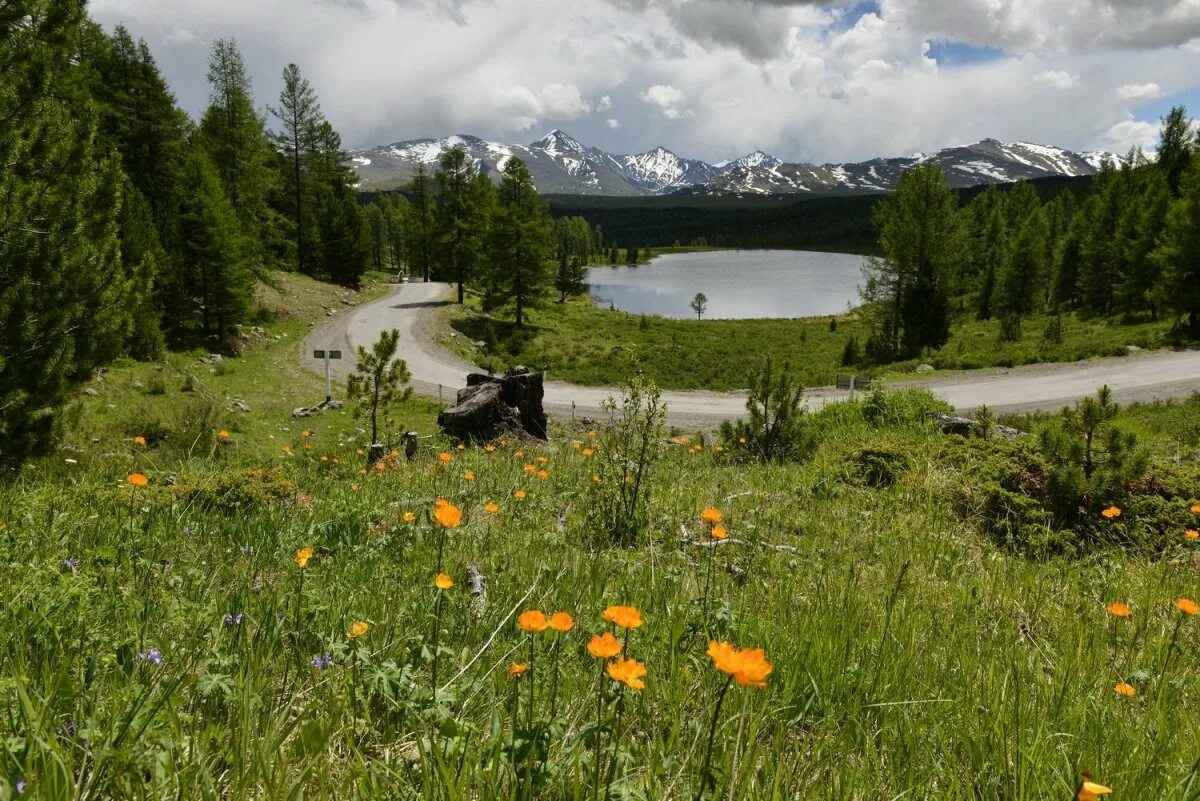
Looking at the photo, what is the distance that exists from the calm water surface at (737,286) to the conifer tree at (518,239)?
93.9ft

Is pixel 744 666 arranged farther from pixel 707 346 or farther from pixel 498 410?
pixel 707 346

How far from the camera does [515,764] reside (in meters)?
1.30

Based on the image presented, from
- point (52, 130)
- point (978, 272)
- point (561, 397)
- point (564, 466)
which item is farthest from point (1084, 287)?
point (52, 130)

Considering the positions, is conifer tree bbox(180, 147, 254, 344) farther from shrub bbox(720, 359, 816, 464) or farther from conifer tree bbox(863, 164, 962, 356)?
conifer tree bbox(863, 164, 962, 356)

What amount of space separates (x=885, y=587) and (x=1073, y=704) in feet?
3.64

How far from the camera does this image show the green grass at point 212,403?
491 inches

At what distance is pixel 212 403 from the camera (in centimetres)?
1730

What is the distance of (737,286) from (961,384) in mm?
100357

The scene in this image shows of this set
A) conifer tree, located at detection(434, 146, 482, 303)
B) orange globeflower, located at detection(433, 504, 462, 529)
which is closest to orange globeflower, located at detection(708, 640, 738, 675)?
orange globeflower, located at detection(433, 504, 462, 529)

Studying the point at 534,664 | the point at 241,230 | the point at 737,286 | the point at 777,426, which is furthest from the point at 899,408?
the point at 737,286

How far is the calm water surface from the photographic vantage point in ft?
286

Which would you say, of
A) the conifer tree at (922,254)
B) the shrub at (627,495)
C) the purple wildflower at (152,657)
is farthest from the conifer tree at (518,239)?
the purple wildflower at (152,657)

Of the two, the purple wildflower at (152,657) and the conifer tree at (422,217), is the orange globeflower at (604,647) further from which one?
the conifer tree at (422,217)

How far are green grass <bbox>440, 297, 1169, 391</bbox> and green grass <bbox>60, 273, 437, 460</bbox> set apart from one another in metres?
7.84
